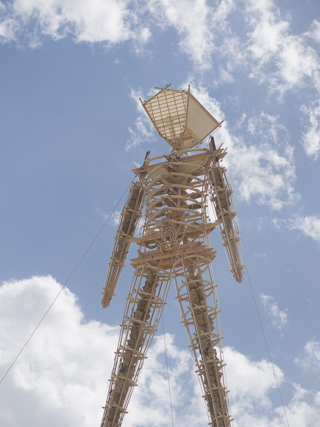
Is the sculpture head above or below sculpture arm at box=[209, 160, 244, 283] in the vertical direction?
above

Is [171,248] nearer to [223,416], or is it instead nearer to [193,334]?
[193,334]

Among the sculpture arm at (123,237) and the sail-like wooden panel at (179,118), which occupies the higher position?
the sail-like wooden panel at (179,118)

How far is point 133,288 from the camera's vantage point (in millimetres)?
24609

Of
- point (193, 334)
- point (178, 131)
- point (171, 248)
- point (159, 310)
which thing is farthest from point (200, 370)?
point (178, 131)

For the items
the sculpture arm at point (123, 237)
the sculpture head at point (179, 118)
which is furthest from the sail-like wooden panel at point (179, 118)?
the sculpture arm at point (123, 237)

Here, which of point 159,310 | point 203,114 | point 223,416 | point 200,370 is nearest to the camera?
point 223,416

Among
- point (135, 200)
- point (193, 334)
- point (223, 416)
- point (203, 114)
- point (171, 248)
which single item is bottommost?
point (223, 416)

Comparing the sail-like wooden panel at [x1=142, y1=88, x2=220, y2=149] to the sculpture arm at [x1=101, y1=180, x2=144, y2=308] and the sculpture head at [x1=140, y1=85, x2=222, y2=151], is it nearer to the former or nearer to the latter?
the sculpture head at [x1=140, y1=85, x2=222, y2=151]

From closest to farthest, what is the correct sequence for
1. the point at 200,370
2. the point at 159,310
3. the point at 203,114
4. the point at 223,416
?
the point at 223,416, the point at 200,370, the point at 159,310, the point at 203,114

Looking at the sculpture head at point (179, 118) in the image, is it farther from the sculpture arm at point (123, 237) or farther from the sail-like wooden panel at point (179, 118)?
the sculpture arm at point (123, 237)

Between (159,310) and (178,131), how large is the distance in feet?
29.1

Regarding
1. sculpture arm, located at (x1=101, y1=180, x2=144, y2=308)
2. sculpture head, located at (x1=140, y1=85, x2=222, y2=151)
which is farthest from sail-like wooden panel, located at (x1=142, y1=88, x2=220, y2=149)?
sculpture arm, located at (x1=101, y1=180, x2=144, y2=308)

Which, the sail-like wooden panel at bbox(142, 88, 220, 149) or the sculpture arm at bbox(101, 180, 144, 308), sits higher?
the sail-like wooden panel at bbox(142, 88, 220, 149)

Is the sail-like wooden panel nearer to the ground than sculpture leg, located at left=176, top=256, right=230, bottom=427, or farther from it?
farther from it
